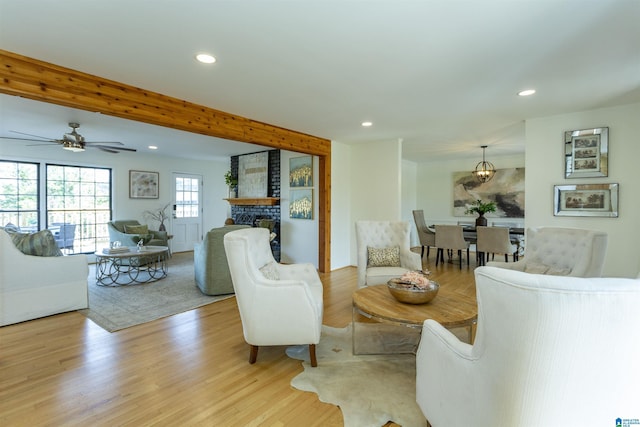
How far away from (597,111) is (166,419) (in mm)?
5383

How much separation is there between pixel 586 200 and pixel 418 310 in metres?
3.17

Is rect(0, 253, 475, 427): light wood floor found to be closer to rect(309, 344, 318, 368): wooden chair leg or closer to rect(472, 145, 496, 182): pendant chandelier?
rect(309, 344, 318, 368): wooden chair leg

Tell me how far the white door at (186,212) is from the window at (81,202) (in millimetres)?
1453

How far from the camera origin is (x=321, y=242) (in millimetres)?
5625

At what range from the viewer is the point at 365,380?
2.13 metres

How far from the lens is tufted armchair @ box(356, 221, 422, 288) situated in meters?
3.50

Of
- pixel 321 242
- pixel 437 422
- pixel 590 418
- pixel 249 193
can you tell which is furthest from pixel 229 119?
pixel 590 418

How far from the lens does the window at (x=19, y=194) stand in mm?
5523

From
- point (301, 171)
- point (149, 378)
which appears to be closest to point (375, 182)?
point (301, 171)

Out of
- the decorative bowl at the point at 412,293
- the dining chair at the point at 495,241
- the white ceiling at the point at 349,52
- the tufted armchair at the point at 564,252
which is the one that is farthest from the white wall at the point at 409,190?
the decorative bowl at the point at 412,293

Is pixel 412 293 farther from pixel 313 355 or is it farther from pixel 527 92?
pixel 527 92

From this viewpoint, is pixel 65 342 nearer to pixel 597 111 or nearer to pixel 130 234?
pixel 130 234

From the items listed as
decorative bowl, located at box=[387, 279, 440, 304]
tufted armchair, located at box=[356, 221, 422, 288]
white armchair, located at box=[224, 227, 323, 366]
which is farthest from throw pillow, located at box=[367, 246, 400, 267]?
white armchair, located at box=[224, 227, 323, 366]

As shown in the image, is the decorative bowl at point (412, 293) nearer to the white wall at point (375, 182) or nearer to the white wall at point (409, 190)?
the white wall at point (375, 182)
